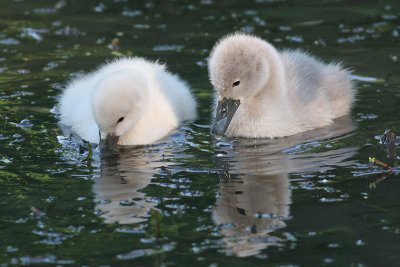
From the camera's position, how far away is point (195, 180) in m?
6.04

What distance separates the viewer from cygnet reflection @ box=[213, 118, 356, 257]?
505 cm

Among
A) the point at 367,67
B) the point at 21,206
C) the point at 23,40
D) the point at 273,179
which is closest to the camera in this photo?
the point at 21,206

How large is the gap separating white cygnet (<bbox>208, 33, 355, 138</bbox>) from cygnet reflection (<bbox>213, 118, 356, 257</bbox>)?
0.13 meters

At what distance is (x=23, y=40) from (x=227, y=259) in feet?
20.8

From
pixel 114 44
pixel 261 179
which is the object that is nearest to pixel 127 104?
pixel 261 179

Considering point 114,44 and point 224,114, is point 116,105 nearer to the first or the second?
point 224,114

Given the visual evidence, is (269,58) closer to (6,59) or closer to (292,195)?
(292,195)

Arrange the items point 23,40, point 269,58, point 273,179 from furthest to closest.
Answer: point 23,40 → point 269,58 → point 273,179

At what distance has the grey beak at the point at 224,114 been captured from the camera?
281 inches

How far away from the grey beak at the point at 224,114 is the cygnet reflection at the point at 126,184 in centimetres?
51

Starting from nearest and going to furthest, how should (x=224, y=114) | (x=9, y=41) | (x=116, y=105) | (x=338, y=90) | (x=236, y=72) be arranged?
(x=116, y=105)
(x=236, y=72)
(x=224, y=114)
(x=338, y=90)
(x=9, y=41)

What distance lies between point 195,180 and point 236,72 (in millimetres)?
1320

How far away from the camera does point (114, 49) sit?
10.0 meters

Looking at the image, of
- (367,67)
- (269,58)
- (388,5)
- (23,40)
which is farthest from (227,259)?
(388,5)
